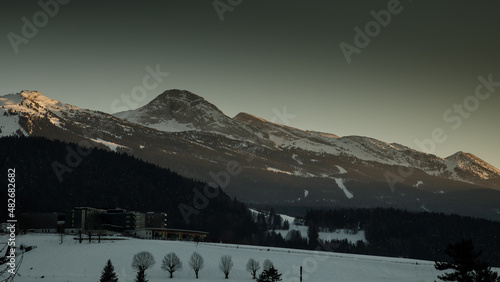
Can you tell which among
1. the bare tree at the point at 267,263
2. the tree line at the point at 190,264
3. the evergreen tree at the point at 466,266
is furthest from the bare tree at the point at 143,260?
the evergreen tree at the point at 466,266

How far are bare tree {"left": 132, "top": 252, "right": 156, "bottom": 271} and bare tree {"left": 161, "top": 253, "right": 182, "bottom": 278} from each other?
248 centimetres

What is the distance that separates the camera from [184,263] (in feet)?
421

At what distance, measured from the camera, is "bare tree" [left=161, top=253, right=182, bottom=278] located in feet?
393

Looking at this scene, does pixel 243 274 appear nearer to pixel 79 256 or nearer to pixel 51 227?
pixel 79 256

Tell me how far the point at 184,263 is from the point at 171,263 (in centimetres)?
630

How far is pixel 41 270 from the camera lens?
116 metres

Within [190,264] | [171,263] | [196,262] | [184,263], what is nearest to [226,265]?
[196,262]

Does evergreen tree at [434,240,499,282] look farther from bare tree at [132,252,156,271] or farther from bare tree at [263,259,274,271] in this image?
bare tree at [132,252,156,271]

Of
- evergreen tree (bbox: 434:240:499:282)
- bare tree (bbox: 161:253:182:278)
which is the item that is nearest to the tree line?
bare tree (bbox: 161:253:182:278)

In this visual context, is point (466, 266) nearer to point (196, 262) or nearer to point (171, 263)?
point (196, 262)

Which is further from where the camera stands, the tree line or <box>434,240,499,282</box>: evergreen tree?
the tree line

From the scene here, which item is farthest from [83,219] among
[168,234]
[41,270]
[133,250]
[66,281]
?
[66,281]

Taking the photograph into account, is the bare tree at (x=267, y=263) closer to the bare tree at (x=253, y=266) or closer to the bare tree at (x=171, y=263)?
the bare tree at (x=253, y=266)

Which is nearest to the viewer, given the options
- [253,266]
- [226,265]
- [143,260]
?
[143,260]
